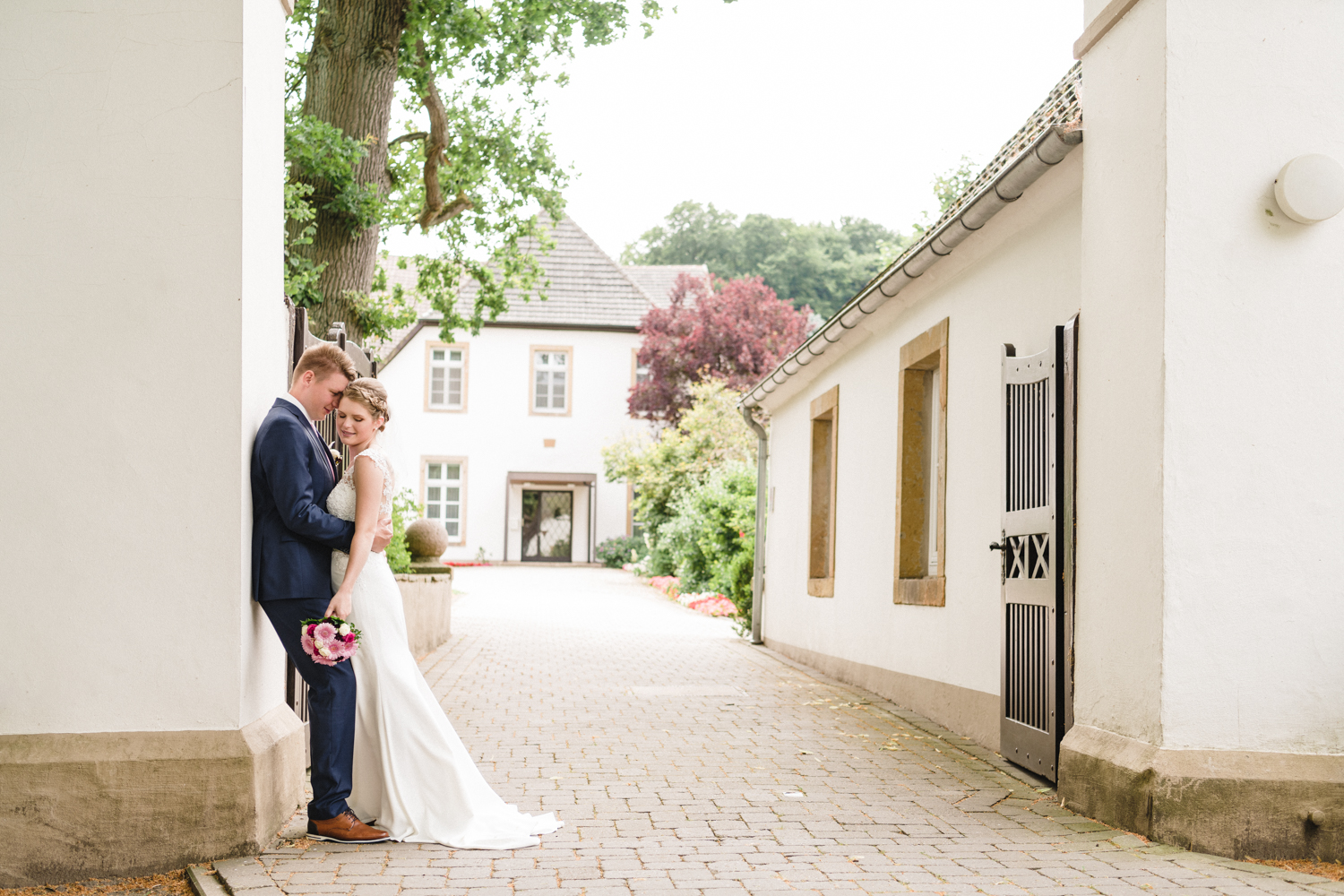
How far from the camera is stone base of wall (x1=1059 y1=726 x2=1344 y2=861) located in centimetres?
488

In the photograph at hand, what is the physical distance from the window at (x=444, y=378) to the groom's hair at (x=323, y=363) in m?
31.4

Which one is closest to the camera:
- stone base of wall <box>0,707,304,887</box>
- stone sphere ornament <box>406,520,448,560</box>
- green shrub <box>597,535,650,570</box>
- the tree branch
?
stone base of wall <box>0,707,304,887</box>

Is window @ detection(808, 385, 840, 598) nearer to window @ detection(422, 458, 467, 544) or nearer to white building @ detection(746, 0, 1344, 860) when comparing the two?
white building @ detection(746, 0, 1344, 860)

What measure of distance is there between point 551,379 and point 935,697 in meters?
28.9

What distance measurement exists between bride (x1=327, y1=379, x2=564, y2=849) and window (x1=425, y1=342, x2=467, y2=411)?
3151 cm

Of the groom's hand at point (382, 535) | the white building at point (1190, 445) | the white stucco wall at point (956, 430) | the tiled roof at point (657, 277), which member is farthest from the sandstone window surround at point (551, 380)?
the groom's hand at point (382, 535)

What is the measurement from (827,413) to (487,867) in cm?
871

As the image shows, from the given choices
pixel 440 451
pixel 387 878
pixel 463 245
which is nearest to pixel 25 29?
pixel 387 878

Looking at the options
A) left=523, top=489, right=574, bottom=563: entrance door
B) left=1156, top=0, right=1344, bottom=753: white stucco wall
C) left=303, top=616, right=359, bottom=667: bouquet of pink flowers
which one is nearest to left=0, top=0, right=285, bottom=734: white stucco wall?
left=303, top=616, right=359, bottom=667: bouquet of pink flowers

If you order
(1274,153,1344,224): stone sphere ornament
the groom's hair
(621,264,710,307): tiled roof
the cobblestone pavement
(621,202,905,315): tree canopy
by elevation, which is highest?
(621,202,905,315): tree canopy

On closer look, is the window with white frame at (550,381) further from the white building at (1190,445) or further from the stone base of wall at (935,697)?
the white building at (1190,445)

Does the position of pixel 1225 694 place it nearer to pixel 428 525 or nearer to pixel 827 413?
pixel 827 413

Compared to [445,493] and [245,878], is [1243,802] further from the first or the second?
[445,493]

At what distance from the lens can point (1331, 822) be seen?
4.87 metres
